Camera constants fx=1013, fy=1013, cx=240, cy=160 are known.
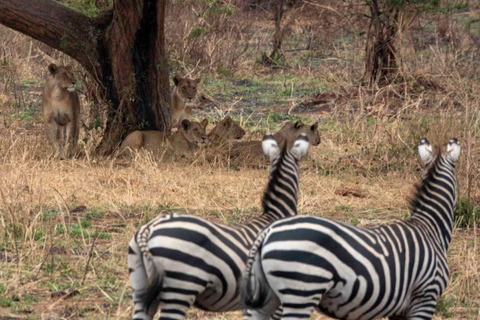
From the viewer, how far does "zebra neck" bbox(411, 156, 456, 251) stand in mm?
5105

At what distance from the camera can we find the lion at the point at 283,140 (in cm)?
1091

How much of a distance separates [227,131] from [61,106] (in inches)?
75.9

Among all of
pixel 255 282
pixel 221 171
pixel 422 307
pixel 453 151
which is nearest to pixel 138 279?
pixel 255 282

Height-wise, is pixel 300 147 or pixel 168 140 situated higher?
pixel 300 147

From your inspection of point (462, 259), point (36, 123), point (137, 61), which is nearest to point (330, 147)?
point (137, 61)

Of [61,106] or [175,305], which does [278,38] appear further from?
[175,305]

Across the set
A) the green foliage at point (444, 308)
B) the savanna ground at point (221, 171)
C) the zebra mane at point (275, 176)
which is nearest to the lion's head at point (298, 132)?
the savanna ground at point (221, 171)

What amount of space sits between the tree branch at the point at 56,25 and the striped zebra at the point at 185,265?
6568 mm

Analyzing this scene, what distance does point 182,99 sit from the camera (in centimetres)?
1238

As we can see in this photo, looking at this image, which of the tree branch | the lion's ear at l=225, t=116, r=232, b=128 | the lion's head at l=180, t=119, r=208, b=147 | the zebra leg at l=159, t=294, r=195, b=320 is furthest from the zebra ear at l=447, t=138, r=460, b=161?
the lion's ear at l=225, t=116, r=232, b=128

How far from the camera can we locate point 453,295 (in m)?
6.29

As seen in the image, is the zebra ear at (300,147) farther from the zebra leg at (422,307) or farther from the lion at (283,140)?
the lion at (283,140)

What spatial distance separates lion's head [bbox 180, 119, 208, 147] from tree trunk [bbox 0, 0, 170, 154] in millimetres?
381

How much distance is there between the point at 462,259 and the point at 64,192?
3711mm
